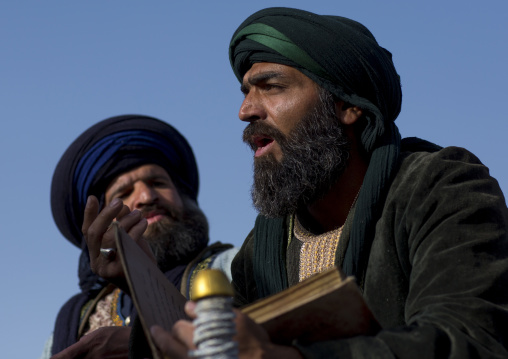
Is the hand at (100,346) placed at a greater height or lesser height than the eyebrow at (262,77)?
lesser

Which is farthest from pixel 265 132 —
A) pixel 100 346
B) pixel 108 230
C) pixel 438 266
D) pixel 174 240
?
pixel 174 240

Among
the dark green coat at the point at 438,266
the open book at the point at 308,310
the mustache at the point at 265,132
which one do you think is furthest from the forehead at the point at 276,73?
the open book at the point at 308,310

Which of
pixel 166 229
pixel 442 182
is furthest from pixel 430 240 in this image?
pixel 166 229

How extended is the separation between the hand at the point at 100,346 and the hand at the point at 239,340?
61.7 inches

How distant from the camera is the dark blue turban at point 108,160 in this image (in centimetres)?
723

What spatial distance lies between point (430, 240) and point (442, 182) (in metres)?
0.29

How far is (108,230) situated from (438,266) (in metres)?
1.52

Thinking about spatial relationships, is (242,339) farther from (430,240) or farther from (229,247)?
(229,247)

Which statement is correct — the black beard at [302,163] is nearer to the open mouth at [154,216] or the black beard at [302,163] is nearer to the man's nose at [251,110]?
the man's nose at [251,110]

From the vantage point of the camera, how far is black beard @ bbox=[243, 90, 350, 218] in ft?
13.2

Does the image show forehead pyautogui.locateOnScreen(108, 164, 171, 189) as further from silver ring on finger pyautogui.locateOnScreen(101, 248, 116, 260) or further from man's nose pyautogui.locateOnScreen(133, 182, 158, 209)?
silver ring on finger pyautogui.locateOnScreen(101, 248, 116, 260)

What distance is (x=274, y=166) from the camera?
4109mm

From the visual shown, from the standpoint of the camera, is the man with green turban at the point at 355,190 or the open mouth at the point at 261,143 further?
the open mouth at the point at 261,143

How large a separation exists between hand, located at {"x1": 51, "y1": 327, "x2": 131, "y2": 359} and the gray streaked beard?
2.96 meters
